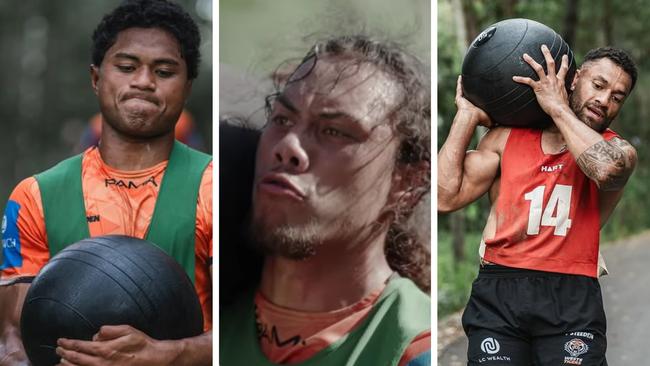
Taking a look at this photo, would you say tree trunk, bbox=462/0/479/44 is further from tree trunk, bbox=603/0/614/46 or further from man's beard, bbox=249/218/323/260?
man's beard, bbox=249/218/323/260

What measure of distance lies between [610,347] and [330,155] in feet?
7.48

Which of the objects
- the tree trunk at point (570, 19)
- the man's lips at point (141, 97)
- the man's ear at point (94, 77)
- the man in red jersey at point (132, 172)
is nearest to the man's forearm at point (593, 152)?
the man in red jersey at point (132, 172)

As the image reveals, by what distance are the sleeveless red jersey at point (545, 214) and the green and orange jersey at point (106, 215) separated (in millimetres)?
1266

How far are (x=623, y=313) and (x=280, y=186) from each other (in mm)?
2832

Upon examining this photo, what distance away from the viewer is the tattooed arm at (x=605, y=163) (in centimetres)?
335

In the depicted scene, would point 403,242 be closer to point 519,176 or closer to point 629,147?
point 519,176

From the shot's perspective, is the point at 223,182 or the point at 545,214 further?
the point at 223,182

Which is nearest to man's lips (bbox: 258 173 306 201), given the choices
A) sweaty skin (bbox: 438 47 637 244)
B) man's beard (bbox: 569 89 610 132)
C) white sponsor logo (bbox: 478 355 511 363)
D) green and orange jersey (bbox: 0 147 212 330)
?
green and orange jersey (bbox: 0 147 212 330)

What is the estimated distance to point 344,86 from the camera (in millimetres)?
4219

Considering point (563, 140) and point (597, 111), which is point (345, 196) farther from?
point (597, 111)

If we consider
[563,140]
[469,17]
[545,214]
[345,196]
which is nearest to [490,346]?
[545,214]

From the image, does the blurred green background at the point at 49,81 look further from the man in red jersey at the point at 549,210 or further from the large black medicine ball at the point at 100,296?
the man in red jersey at the point at 549,210

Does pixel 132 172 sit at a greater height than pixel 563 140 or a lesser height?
lesser

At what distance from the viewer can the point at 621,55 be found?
140 inches
